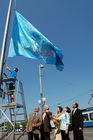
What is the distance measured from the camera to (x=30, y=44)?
666 centimetres

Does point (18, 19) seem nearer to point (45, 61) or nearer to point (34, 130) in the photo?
point (45, 61)

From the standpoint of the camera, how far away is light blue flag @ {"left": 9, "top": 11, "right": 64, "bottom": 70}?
21.3ft

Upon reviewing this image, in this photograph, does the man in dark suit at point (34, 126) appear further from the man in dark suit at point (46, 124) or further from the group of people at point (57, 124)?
the man in dark suit at point (46, 124)

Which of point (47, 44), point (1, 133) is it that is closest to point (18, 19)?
point (47, 44)

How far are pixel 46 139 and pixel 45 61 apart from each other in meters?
2.91

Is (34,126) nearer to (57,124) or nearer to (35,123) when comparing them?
(35,123)

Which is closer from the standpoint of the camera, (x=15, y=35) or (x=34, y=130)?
(x=34, y=130)

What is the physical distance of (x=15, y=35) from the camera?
682cm

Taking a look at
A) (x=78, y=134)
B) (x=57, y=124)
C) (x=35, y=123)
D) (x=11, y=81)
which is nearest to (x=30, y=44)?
(x=11, y=81)

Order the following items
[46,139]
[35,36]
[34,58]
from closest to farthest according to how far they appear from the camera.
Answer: [46,139] < [34,58] < [35,36]

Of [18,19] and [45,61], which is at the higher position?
[18,19]

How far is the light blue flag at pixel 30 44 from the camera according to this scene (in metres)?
6.50

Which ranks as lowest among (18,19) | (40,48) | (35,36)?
(40,48)

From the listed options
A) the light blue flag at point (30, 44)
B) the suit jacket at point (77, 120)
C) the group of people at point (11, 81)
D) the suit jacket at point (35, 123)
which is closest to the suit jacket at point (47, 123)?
the suit jacket at point (35, 123)
